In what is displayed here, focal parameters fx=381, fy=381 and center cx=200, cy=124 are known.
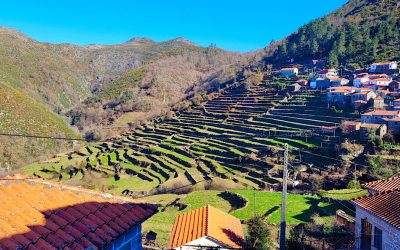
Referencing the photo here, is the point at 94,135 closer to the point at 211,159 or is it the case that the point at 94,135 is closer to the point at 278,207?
the point at 211,159

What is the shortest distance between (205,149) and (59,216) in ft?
117

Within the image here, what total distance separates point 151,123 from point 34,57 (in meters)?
72.1

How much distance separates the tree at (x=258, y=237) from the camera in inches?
448

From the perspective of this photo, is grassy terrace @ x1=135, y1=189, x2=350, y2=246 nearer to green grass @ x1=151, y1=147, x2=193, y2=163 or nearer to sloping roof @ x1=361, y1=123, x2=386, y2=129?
green grass @ x1=151, y1=147, x2=193, y2=163

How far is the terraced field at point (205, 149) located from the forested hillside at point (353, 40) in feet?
47.7

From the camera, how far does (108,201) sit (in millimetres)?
6590

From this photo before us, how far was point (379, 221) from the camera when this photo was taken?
11.0m

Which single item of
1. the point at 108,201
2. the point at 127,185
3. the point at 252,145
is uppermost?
the point at 108,201

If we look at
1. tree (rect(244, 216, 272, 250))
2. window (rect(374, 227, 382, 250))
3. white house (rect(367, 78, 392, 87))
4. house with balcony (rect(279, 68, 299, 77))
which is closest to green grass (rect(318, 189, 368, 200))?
window (rect(374, 227, 382, 250))

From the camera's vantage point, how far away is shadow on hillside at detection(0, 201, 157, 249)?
15.6 ft

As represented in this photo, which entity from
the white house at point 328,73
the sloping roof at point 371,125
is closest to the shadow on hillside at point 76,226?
the sloping roof at point 371,125

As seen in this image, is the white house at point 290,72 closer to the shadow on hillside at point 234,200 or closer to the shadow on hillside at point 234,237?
the shadow on hillside at point 234,200

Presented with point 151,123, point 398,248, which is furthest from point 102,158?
point 398,248

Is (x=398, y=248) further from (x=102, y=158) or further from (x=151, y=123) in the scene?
(x=151, y=123)
